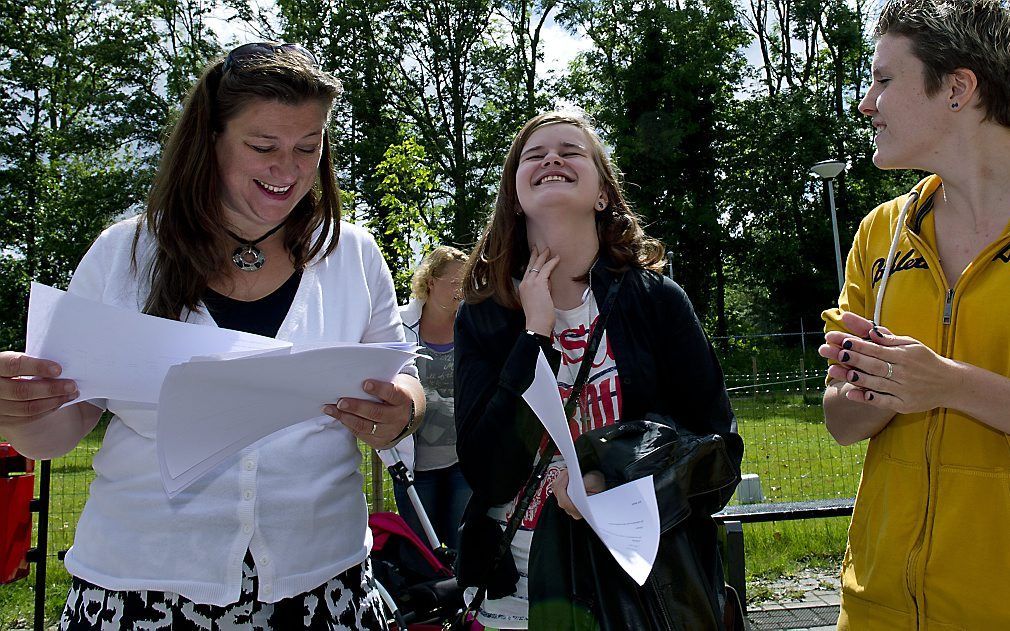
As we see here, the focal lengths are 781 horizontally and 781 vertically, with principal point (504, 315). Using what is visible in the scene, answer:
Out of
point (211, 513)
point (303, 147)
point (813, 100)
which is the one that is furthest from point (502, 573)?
point (813, 100)

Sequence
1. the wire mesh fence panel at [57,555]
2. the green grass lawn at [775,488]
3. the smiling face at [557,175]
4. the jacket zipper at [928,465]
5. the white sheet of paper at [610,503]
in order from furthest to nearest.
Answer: the green grass lawn at [775,488] → the wire mesh fence panel at [57,555] → the smiling face at [557,175] → the jacket zipper at [928,465] → the white sheet of paper at [610,503]

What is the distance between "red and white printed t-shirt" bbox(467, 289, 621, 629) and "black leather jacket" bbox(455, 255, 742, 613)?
38mm

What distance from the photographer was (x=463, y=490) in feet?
15.5

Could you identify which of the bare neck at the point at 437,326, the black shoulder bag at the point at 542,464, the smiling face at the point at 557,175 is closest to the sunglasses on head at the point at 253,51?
the smiling face at the point at 557,175

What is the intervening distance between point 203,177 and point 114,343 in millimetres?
571

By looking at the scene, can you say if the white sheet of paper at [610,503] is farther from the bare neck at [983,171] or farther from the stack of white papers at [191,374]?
the bare neck at [983,171]

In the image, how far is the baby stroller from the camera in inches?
128

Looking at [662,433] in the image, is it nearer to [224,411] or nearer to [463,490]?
[224,411]

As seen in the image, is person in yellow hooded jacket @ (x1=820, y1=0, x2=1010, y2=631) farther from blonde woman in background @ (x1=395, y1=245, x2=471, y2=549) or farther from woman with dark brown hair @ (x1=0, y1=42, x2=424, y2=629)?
blonde woman in background @ (x1=395, y1=245, x2=471, y2=549)

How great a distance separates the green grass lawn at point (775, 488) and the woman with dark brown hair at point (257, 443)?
172 inches

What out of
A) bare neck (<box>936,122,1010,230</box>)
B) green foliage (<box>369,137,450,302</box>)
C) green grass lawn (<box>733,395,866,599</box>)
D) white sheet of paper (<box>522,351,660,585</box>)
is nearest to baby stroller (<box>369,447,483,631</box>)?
white sheet of paper (<box>522,351,660,585</box>)

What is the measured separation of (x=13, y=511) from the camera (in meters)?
4.26

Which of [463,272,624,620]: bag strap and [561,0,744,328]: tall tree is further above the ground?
[561,0,744,328]: tall tree

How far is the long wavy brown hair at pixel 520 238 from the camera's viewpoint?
240 cm
